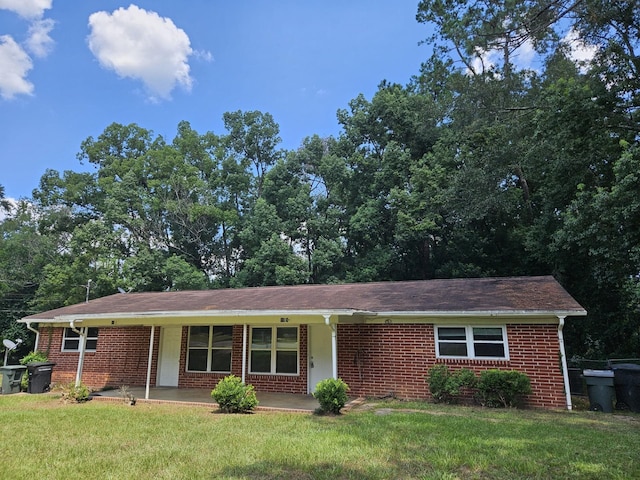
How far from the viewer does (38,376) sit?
12.9 metres

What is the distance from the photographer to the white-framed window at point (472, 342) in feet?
32.9

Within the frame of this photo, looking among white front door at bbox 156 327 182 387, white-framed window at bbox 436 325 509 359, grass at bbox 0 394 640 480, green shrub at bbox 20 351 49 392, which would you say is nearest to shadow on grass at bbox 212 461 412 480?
grass at bbox 0 394 640 480

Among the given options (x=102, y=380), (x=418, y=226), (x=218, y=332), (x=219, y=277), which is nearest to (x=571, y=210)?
(x=418, y=226)

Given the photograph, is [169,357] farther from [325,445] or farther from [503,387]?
[503,387]

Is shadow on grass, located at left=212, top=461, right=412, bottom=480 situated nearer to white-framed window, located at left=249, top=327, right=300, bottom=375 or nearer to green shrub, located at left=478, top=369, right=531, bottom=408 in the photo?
green shrub, located at left=478, top=369, right=531, bottom=408

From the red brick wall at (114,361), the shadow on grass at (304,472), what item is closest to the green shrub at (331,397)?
the shadow on grass at (304,472)

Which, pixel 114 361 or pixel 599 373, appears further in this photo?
pixel 114 361

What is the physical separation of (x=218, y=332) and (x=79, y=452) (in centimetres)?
739

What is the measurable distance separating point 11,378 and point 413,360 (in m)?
12.7

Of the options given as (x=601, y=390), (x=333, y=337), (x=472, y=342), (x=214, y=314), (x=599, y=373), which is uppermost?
(x=214, y=314)

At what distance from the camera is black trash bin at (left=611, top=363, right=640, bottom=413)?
9.24 meters

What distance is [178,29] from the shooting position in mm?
16047

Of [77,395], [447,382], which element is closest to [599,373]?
[447,382]

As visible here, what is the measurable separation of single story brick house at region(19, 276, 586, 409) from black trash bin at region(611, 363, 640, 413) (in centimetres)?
148
